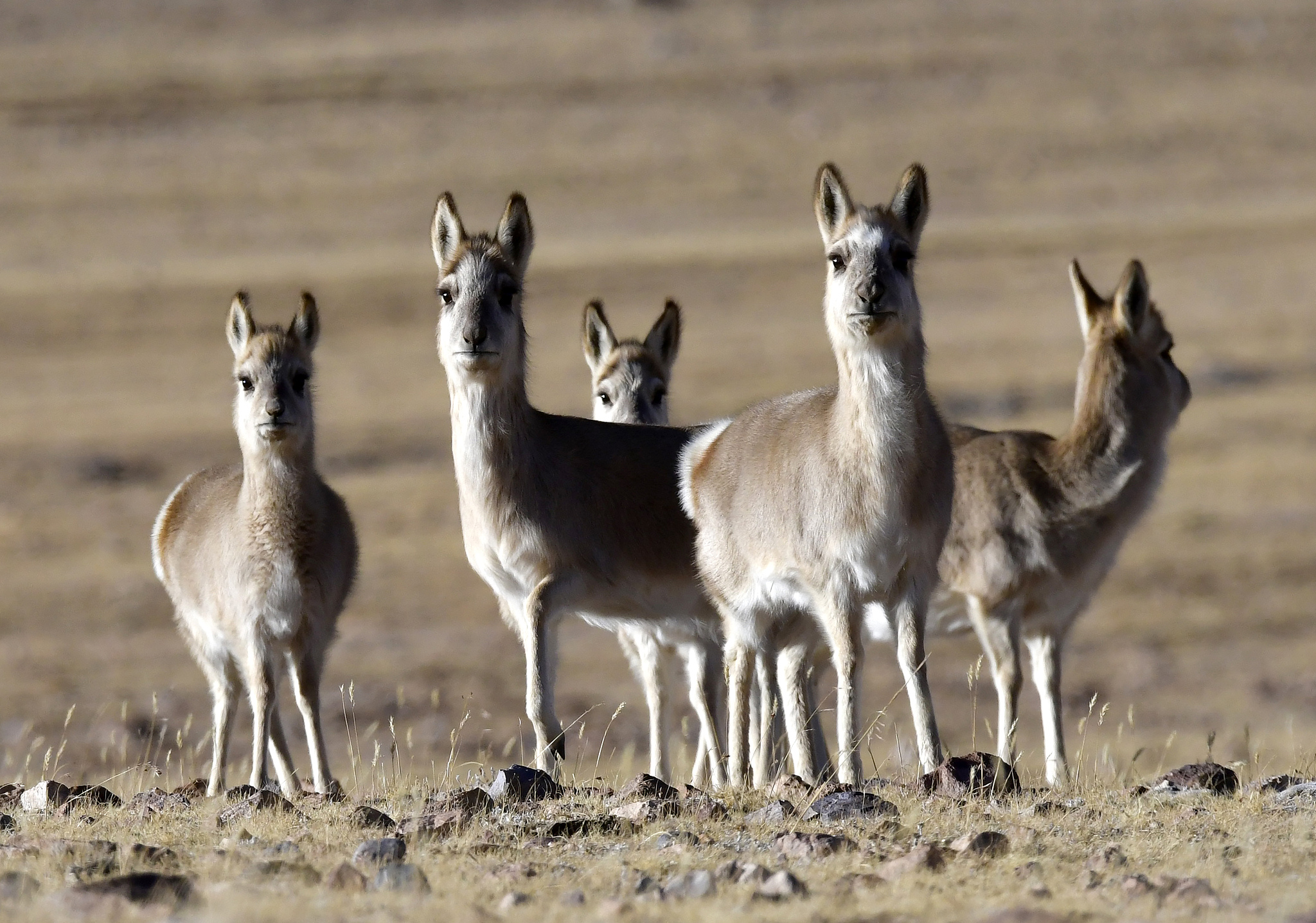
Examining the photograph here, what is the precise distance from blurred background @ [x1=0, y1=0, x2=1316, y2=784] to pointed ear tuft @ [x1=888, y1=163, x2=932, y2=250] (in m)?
2.65

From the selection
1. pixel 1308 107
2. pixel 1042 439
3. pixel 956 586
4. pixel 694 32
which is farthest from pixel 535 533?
pixel 694 32

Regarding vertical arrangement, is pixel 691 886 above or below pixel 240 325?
below

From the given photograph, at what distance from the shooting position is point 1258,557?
1036 inches

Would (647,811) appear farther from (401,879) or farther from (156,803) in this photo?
(156,803)

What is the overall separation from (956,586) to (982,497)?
0.60 meters

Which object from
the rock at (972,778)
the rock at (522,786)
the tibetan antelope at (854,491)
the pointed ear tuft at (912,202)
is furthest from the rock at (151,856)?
the pointed ear tuft at (912,202)

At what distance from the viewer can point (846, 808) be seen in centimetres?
739

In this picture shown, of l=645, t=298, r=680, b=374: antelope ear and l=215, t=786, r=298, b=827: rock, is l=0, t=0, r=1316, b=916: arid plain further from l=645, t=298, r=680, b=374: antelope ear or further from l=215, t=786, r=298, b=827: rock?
l=645, t=298, r=680, b=374: antelope ear

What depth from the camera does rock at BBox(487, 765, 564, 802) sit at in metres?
7.90

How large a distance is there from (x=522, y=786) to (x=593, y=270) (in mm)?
45555

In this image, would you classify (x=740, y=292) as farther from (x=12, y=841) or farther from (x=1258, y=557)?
(x=12, y=841)

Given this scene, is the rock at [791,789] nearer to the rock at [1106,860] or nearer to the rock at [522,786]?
the rock at [522,786]

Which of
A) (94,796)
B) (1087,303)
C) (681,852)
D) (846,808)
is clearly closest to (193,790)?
(94,796)

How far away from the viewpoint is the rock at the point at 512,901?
5.89 m
